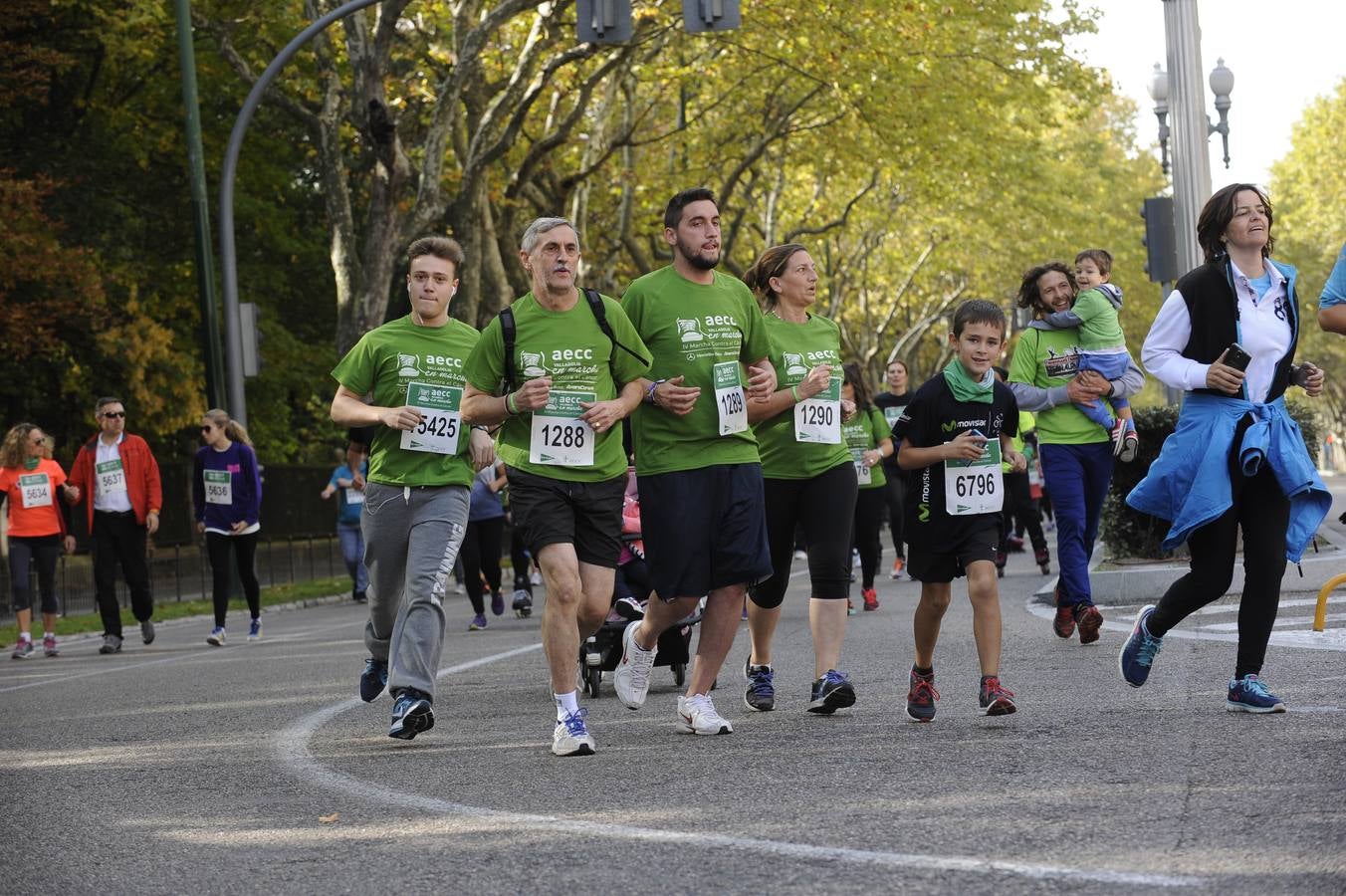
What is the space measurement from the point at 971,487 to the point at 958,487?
5 centimetres

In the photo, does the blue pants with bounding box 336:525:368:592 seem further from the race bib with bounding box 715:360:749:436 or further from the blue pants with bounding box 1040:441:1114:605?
the race bib with bounding box 715:360:749:436

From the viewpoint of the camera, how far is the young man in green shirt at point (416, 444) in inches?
322

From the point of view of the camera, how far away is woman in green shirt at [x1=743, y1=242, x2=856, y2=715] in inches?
321

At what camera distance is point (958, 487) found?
26.3 feet

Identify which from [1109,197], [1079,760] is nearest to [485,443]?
[1079,760]

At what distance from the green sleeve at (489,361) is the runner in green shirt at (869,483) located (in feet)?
21.5

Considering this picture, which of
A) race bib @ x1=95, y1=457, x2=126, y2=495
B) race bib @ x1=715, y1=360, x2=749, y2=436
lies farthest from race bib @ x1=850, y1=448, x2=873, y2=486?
race bib @ x1=715, y1=360, x2=749, y2=436

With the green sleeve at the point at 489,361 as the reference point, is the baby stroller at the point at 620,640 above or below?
below

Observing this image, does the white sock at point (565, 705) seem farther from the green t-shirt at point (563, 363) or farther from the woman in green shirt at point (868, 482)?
the woman in green shirt at point (868, 482)

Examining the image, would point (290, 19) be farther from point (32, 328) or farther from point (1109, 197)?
point (1109, 197)

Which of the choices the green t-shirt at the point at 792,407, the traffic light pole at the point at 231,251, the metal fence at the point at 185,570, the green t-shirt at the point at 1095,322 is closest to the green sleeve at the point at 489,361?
the green t-shirt at the point at 792,407

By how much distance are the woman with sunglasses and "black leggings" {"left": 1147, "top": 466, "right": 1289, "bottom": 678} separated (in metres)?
9.60

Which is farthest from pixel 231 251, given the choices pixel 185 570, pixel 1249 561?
pixel 1249 561

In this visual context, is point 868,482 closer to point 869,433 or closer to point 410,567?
point 869,433
